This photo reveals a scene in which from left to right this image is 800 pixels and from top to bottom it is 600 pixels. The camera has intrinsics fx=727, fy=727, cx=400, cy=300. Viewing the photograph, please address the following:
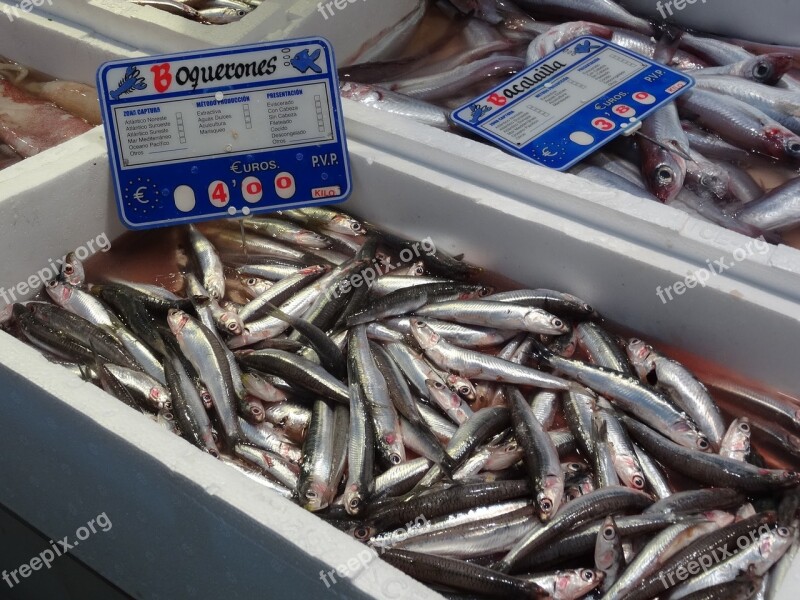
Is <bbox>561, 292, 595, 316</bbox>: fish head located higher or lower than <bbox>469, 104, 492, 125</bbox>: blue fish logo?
lower

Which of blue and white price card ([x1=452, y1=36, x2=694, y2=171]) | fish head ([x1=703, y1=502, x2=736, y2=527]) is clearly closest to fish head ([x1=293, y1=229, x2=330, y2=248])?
blue and white price card ([x1=452, y1=36, x2=694, y2=171])

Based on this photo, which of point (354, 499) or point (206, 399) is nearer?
point (354, 499)

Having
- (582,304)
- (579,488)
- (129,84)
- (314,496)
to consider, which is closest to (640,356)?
(582,304)

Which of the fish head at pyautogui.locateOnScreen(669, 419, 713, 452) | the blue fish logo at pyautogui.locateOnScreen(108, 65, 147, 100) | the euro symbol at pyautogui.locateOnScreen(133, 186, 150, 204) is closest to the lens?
the fish head at pyautogui.locateOnScreen(669, 419, 713, 452)

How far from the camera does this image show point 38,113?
323 cm

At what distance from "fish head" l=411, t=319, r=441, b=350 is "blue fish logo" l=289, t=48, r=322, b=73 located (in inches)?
36.1

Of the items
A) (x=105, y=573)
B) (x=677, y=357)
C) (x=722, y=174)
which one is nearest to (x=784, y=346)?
(x=677, y=357)

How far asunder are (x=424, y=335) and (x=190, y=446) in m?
0.90

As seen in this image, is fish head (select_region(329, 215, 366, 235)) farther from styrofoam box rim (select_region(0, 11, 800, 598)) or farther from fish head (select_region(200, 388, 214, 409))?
fish head (select_region(200, 388, 214, 409))

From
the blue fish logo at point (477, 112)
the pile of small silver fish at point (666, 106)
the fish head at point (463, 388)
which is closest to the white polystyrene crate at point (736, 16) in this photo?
the pile of small silver fish at point (666, 106)

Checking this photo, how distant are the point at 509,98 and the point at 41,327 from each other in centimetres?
196

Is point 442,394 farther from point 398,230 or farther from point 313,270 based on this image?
point 398,230

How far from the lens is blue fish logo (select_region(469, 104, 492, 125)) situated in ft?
9.48

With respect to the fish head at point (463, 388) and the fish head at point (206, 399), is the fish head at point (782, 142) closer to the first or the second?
the fish head at point (463, 388)
